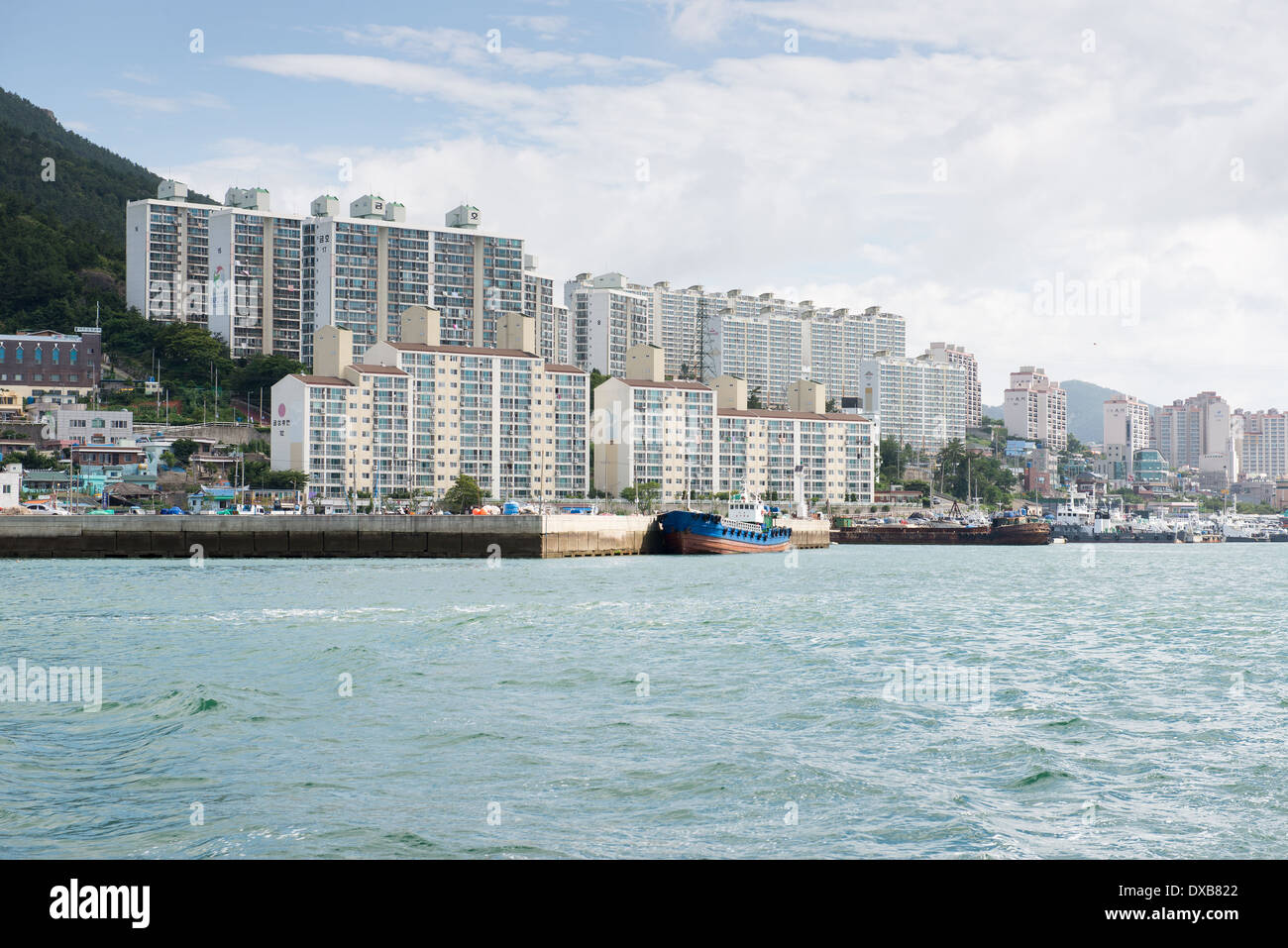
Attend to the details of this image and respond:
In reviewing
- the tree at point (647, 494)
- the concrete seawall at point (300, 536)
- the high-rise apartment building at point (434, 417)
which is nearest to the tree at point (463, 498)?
the high-rise apartment building at point (434, 417)

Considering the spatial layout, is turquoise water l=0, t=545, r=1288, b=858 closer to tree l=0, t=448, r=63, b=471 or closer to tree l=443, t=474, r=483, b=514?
tree l=443, t=474, r=483, b=514

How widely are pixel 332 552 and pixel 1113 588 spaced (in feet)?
128

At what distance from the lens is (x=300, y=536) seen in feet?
205

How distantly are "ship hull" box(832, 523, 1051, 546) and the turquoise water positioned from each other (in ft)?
276

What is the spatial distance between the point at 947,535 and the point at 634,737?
10552cm

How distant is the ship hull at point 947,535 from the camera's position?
114938 millimetres

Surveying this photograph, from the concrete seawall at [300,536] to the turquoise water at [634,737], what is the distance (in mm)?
28333

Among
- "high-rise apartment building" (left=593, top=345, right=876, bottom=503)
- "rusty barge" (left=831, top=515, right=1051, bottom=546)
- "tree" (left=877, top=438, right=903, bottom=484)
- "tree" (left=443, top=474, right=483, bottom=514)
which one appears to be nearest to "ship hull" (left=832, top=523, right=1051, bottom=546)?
"rusty barge" (left=831, top=515, right=1051, bottom=546)

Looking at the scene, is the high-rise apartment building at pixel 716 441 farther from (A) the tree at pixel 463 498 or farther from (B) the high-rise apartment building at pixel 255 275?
(B) the high-rise apartment building at pixel 255 275

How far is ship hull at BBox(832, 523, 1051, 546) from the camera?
114938 millimetres

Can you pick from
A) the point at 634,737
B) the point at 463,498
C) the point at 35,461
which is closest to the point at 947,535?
the point at 463,498

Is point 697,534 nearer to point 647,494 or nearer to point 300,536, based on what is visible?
point 300,536

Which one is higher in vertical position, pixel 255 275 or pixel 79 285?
pixel 255 275
